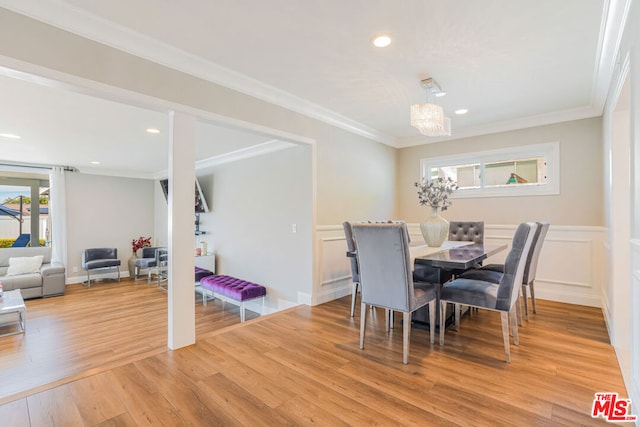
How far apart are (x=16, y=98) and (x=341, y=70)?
10.3 ft

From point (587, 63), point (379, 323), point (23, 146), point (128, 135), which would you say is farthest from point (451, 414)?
point (23, 146)

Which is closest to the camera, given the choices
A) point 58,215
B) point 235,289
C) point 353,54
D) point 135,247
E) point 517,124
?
point 353,54

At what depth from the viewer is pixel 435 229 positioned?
10.5ft

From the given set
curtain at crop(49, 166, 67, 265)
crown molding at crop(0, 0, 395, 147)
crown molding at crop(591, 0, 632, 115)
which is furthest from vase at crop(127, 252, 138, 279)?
crown molding at crop(591, 0, 632, 115)

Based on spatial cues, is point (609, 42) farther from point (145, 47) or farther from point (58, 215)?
point (58, 215)

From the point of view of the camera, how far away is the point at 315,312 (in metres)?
3.54

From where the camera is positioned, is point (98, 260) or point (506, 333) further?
point (98, 260)

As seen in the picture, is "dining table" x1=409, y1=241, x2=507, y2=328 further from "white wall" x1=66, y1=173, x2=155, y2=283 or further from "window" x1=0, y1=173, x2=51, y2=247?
"window" x1=0, y1=173, x2=51, y2=247

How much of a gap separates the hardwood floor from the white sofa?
242cm

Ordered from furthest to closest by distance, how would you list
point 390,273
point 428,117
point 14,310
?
1. point 14,310
2. point 428,117
3. point 390,273

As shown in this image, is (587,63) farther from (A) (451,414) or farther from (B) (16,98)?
(B) (16,98)

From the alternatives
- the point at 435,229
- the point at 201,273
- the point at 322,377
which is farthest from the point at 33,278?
the point at 435,229

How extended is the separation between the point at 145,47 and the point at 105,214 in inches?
250

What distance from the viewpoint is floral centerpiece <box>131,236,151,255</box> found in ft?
24.5
